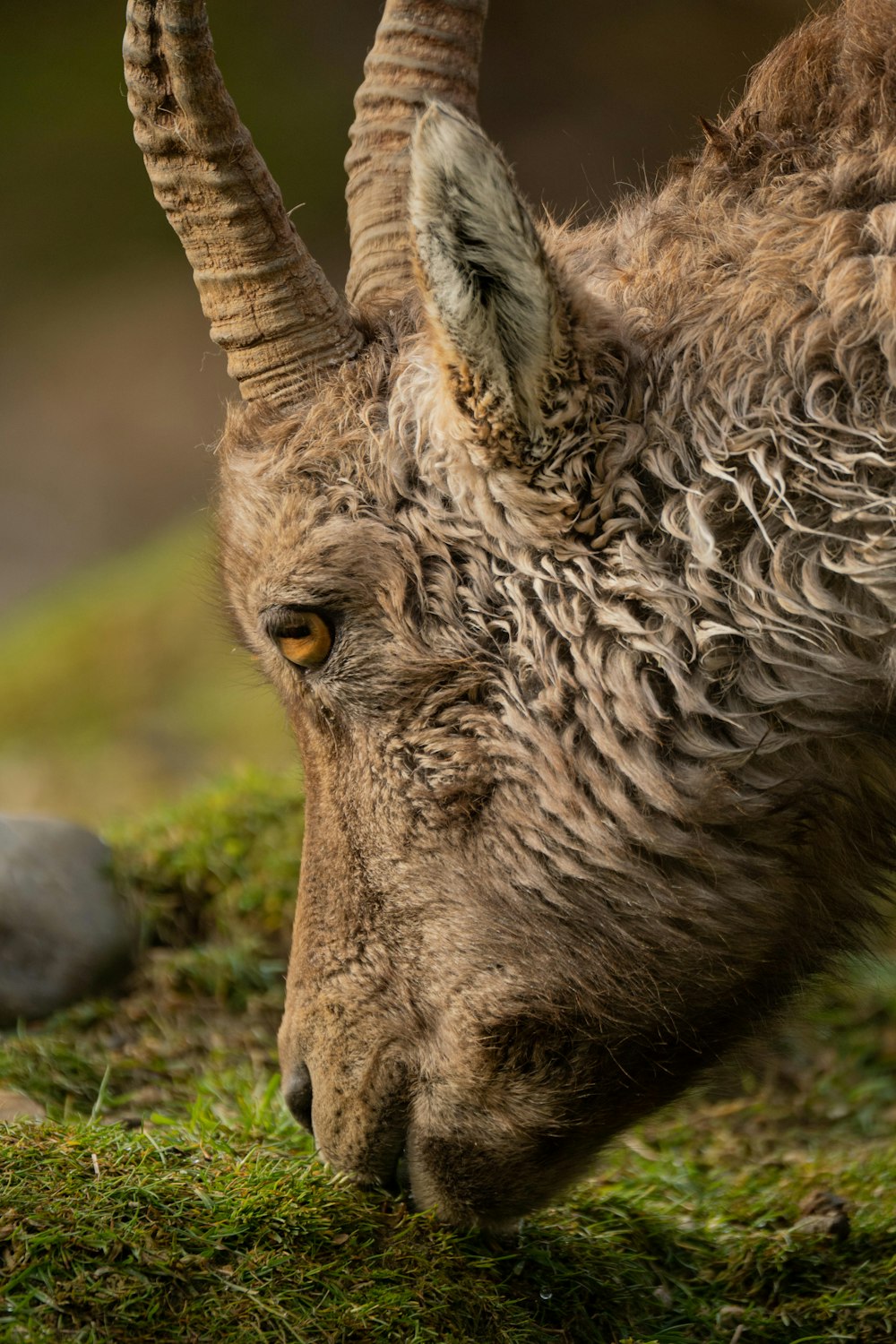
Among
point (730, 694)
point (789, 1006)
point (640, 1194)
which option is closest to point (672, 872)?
point (730, 694)

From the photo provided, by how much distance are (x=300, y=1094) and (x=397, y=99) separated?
2.77 m

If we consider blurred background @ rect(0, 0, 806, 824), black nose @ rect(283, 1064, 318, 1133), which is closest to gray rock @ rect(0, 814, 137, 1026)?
black nose @ rect(283, 1064, 318, 1133)

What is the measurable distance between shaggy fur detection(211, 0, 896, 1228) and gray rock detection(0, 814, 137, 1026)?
190 centimetres

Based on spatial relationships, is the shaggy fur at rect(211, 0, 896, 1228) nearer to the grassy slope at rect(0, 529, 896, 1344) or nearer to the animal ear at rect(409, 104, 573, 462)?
the animal ear at rect(409, 104, 573, 462)

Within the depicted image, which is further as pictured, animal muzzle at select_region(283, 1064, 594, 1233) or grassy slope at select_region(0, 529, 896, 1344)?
animal muzzle at select_region(283, 1064, 594, 1233)

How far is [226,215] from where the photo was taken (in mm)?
3422

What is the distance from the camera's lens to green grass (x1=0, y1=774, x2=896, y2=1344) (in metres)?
2.91

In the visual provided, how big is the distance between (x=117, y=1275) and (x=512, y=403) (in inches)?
78.1

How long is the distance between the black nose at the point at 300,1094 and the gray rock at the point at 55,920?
1822 mm

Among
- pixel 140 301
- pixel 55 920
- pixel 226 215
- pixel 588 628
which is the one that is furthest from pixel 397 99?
pixel 140 301

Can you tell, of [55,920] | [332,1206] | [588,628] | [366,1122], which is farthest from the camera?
[55,920]

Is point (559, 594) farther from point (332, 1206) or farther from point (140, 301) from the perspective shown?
point (140, 301)

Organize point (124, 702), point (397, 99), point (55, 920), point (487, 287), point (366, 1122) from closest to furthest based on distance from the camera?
point (487, 287) < point (366, 1122) < point (397, 99) < point (55, 920) < point (124, 702)

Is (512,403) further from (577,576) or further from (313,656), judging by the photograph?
(313,656)
